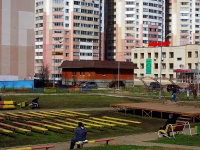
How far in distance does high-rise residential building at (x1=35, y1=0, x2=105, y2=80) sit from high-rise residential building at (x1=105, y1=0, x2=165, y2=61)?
12444 mm

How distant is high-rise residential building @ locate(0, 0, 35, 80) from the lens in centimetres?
7869

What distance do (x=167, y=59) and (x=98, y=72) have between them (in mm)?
28106

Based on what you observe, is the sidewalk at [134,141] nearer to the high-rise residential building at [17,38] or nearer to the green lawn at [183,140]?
the green lawn at [183,140]

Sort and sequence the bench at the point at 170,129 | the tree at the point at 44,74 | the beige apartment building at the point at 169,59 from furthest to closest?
the beige apartment building at the point at 169,59 → the tree at the point at 44,74 → the bench at the point at 170,129

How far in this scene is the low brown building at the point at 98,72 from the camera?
8972cm

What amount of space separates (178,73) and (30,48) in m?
Result: 41.4

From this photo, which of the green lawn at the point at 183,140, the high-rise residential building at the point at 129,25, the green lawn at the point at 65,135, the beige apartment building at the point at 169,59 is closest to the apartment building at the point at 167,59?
the beige apartment building at the point at 169,59

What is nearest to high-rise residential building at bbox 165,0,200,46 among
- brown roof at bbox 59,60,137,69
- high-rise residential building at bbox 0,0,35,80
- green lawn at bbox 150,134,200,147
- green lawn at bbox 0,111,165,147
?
brown roof at bbox 59,60,137,69

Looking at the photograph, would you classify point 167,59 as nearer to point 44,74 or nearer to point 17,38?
point 44,74

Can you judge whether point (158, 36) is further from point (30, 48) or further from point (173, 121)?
point (173, 121)

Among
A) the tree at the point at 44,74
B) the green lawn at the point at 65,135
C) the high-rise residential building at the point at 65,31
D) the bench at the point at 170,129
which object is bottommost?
the green lawn at the point at 65,135

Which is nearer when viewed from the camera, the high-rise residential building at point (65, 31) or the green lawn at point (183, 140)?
the green lawn at point (183, 140)

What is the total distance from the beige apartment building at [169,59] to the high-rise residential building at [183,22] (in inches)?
1641

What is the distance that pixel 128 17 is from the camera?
459ft
